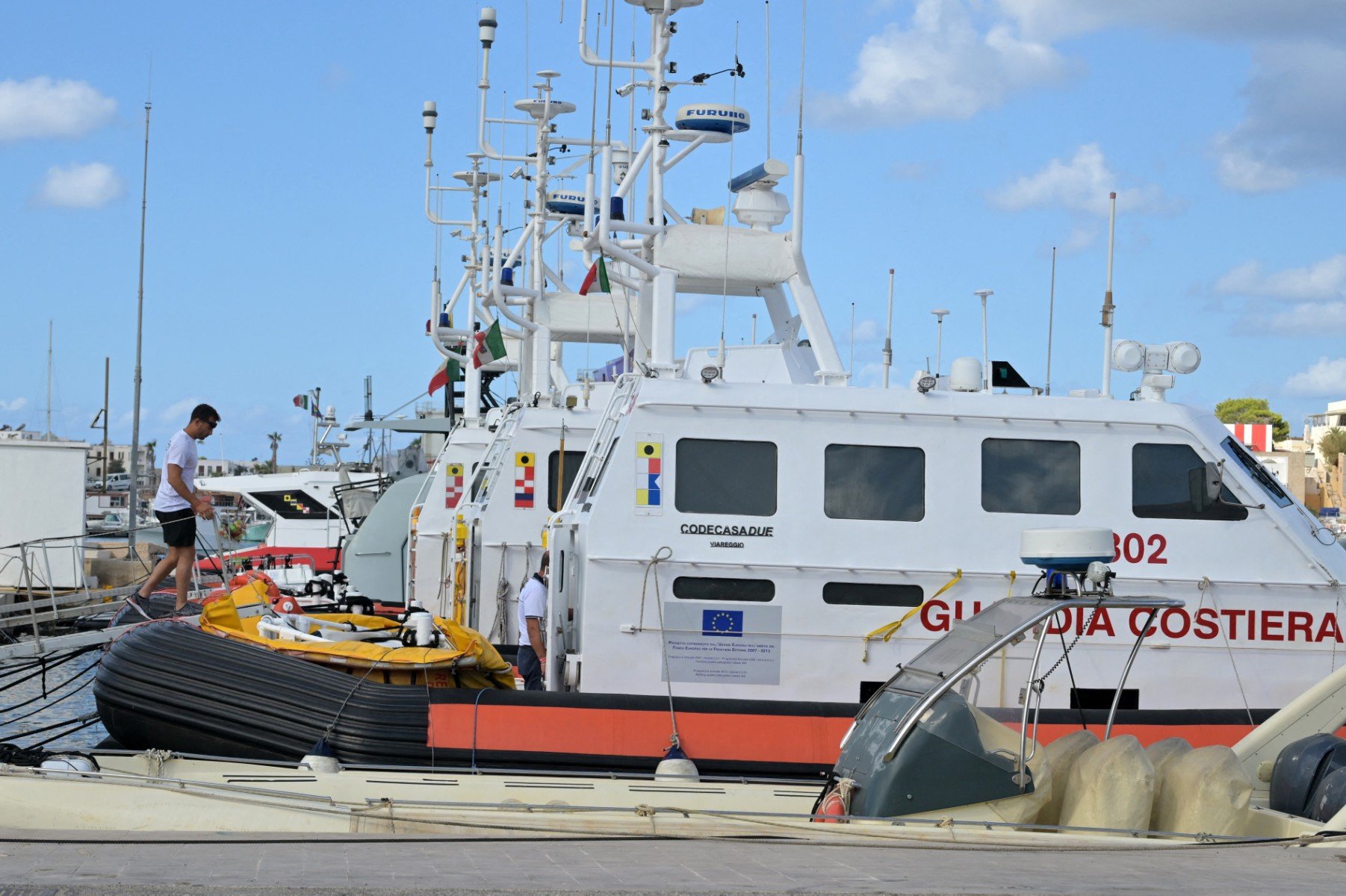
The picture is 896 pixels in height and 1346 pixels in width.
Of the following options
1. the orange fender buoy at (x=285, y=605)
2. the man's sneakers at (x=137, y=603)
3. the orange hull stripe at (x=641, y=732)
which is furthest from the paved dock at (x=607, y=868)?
the orange fender buoy at (x=285, y=605)

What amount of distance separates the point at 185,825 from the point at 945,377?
5602mm

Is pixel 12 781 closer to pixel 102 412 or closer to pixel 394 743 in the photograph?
pixel 394 743

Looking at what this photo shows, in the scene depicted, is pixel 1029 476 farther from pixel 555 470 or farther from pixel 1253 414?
pixel 1253 414

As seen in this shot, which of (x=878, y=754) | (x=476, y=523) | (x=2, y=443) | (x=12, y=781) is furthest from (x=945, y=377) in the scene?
(x=2, y=443)

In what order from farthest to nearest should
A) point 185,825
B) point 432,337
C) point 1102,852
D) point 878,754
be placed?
1. point 432,337
2. point 185,825
3. point 878,754
4. point 1102,852

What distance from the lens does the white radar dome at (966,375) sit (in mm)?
9156

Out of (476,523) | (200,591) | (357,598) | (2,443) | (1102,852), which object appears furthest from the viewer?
(2,443)

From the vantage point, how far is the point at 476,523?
13.4 metres

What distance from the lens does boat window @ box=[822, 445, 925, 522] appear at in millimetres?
8891

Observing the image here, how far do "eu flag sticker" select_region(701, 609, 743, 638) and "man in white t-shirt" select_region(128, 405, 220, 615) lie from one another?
3.19 m

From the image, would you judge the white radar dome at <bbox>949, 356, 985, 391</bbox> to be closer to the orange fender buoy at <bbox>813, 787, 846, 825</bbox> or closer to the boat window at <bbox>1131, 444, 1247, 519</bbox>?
the boat window at <bbox>1131, 444, 1247, 519</bbox>

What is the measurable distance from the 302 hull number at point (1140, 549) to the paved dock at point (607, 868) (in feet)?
9.38

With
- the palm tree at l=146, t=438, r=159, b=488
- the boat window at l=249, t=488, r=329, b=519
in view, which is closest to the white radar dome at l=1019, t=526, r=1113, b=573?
the boat window at l=249, t=488, r=329, b=519

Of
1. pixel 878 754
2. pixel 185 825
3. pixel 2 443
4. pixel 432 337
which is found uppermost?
pixel 432 337
